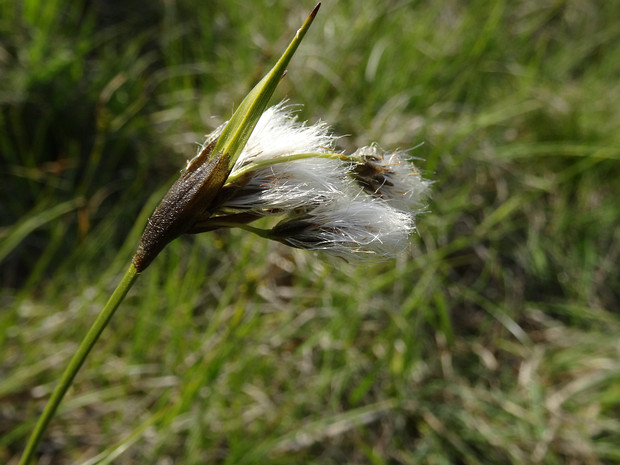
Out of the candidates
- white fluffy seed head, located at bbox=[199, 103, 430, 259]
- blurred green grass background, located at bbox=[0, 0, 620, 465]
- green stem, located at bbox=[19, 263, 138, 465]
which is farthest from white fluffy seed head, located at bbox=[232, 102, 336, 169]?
blurred green grass background, located at bbox=[0, 0, 620, 465]

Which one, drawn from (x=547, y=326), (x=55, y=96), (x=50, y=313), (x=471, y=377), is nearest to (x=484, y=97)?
(x=547, y=326)

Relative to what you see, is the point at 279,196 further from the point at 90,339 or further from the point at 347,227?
the point at 90,339

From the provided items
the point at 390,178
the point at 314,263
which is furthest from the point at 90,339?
the point at 314,263

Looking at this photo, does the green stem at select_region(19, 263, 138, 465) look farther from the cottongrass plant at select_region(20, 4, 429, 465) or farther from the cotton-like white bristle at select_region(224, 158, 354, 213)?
the cotton-like white bristle at select_region(224, 158, 354, 213)

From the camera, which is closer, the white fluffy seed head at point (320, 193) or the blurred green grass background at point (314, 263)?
the white fluffy seed head at point (320, 193)

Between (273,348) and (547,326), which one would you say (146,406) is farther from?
(547,326)

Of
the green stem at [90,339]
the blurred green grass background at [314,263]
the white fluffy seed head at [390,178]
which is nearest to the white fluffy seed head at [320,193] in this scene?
the white fluffy seed head at [390,178]

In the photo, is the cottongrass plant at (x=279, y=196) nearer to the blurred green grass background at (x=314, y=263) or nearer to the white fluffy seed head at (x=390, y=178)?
the white fluffy seed head at (x=390, y=178)
